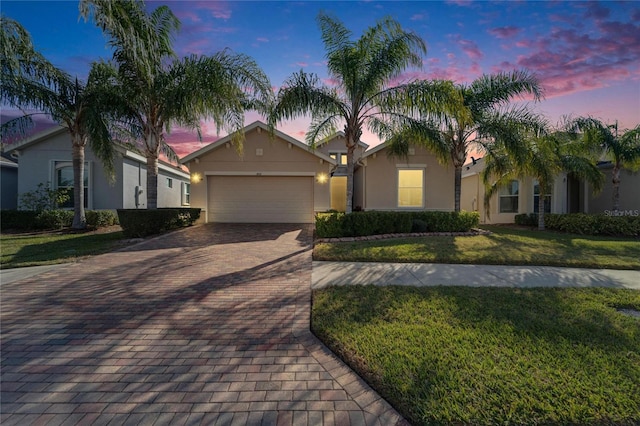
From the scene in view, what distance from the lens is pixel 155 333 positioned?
3.46m

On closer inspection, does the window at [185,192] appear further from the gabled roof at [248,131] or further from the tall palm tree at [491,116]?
the tall palm tree at [491,116]

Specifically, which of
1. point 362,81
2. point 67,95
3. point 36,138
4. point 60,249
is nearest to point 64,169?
point 36,138

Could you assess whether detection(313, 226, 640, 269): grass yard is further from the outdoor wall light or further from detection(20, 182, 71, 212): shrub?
detection(20, 182, 71, 212): shrub

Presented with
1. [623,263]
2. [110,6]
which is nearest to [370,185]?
[623,263]

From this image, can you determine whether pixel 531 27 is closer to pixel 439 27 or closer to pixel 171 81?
pixel 439 27

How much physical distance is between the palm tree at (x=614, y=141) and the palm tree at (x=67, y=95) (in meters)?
19.5

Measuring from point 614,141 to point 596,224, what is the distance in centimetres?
389

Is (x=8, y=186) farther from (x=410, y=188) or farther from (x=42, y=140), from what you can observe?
(x=410, y=188)

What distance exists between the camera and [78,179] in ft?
38.6

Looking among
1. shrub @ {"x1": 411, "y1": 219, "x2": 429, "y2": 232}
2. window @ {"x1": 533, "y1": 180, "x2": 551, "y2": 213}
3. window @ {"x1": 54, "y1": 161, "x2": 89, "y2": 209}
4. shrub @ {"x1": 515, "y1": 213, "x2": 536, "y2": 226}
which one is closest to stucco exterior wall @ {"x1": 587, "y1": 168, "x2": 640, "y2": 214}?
window @ {"x1": 533, "y1": 180, "x2": 551, "y2": 213}

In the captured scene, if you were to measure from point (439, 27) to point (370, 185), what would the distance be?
704cm

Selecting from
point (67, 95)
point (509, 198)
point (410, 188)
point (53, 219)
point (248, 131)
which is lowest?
point (53, 219)

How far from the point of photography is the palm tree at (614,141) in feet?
40.0

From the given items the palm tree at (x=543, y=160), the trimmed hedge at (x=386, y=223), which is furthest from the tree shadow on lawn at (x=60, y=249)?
the palm tree at (x=543, y=160)
